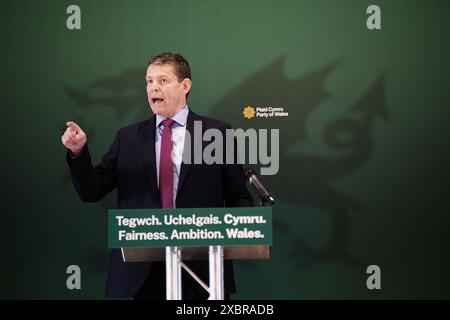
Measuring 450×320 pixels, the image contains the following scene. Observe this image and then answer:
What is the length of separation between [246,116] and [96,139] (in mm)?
1063

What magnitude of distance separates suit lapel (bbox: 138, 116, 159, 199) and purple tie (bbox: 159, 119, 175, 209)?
39 mm

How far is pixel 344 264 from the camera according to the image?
5.76 m

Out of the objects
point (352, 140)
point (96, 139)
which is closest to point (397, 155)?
point (352, 140)

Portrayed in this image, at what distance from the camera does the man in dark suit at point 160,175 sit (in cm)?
419

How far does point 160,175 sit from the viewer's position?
4.57 m

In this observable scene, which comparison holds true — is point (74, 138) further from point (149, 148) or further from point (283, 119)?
point (283, 119)

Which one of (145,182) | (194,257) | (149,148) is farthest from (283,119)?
(194,257)

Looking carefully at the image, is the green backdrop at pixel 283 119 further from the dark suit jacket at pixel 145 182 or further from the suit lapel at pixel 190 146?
the dark suit jacket at pixel 145 182

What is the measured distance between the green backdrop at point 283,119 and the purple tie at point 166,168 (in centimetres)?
113

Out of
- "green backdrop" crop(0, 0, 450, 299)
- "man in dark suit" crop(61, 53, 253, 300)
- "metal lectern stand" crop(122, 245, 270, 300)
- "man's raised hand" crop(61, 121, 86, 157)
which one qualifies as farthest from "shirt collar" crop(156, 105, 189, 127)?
"metal lectern stand" crop(122, 245, 270, 300)

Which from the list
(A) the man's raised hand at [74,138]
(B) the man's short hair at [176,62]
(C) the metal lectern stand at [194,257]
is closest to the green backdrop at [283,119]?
(B) the man's short hair at [176,62]

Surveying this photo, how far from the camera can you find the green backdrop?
5.76 m

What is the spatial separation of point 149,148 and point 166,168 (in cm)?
17

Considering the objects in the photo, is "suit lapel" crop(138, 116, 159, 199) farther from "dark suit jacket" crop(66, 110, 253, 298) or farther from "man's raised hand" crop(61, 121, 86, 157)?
"man's raised hand" crop(61, 121, 86, 157)
